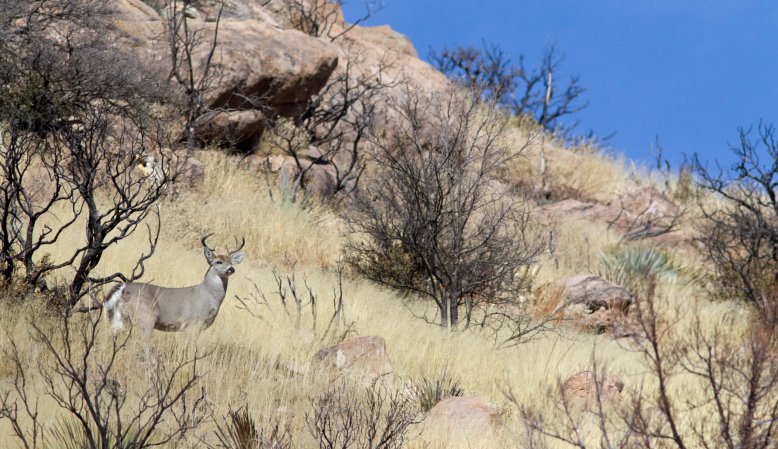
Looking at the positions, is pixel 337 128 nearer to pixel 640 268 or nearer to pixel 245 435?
pixel 640 268

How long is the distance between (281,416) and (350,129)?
1741cm

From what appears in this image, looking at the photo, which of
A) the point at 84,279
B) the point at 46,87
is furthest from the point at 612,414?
the point at 46,87

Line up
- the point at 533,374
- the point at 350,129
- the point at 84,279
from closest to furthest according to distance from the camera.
A: the point at 84,279, the point at 533,374, the point at 350,129

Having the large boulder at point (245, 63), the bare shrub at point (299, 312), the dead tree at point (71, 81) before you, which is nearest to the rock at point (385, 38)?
the large boulder at point (245, 63)

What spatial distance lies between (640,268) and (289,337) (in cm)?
926

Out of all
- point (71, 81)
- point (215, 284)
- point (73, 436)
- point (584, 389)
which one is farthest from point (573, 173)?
point (73, 436)

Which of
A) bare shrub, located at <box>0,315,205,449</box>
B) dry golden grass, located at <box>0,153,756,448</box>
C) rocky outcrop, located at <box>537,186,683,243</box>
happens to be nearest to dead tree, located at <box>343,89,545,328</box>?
dry golden grass, located at <box>0,153,756,448</box>

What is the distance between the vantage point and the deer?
7371mm

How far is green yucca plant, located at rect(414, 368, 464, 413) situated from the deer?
5.63ft

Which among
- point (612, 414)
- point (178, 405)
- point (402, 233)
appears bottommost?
point (178, 405)

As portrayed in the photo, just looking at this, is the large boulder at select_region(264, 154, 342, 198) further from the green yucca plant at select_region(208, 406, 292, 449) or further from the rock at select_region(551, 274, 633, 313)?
the green yucca plant at select_region(208, 406, 292, 449)

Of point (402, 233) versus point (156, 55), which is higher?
point (156, 55)

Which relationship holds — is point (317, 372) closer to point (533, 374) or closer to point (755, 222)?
point (533, 374)

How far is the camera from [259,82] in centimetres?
2083
